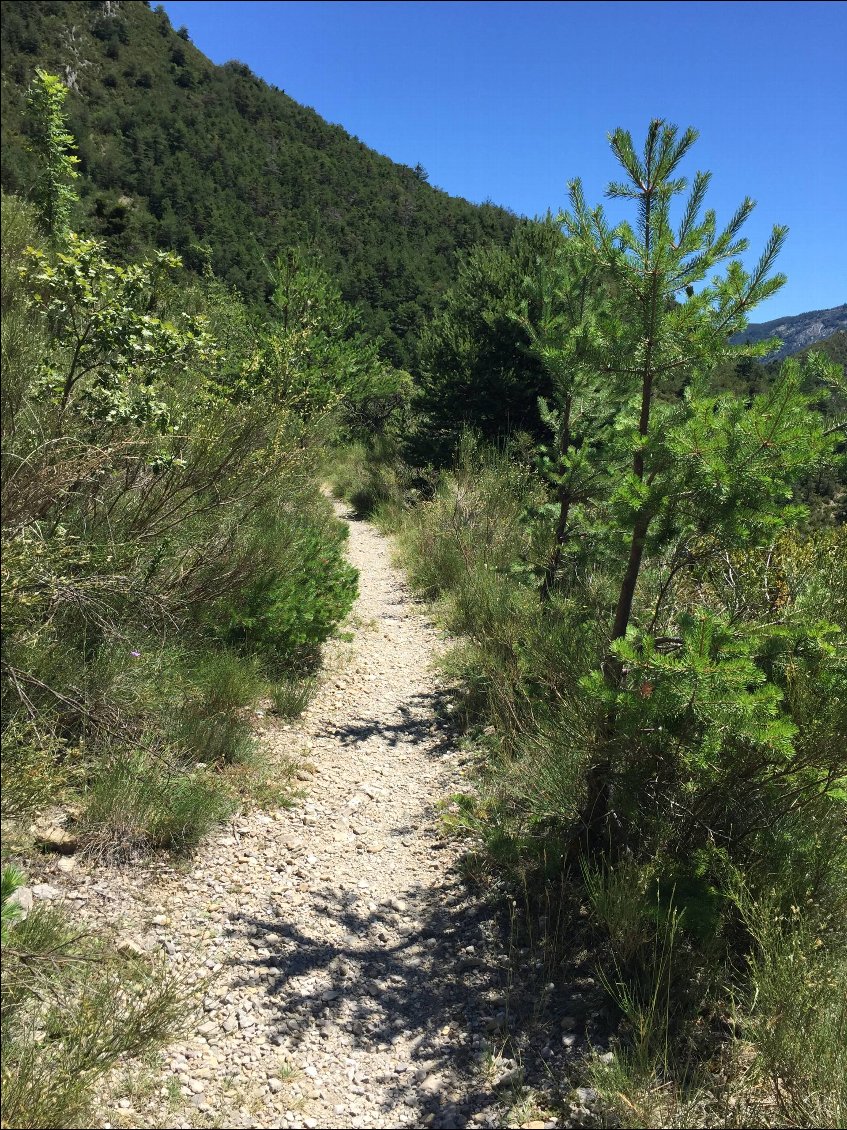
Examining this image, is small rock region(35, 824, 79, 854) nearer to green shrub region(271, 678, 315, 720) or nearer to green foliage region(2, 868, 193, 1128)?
green foliage region(2, 868, 193, 1128)

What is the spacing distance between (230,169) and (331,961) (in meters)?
67.8

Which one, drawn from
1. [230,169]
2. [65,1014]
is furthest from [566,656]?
[230,169]

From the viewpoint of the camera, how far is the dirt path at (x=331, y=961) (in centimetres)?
209

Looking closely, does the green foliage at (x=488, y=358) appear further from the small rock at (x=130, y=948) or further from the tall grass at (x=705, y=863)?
the small rock at (x=130, y=948)

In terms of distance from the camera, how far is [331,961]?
2.75 m

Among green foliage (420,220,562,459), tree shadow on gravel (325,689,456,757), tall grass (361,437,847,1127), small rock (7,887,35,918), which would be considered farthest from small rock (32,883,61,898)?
green foliage (420,220,562,459)

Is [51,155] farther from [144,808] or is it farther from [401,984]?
[401,984]

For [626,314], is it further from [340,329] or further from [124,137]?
[124,137]

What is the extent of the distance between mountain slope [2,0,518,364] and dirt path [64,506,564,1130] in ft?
90.2

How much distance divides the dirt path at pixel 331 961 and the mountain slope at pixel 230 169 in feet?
90.2

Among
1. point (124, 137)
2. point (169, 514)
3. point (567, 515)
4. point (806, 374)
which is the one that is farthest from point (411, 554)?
point (124, 137)

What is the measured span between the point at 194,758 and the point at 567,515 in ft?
11.2

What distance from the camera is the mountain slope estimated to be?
42.6 meters

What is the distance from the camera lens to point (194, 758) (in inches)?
138
